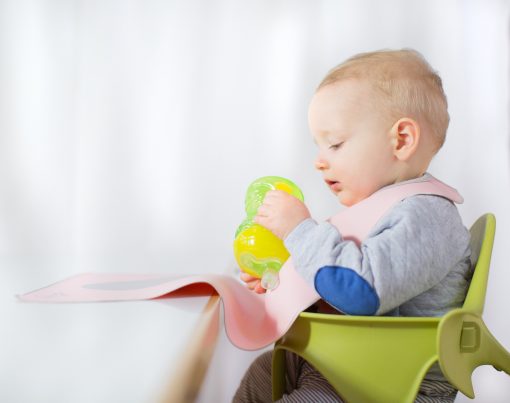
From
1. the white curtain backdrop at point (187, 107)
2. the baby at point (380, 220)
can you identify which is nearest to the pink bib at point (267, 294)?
the baby at point (380, 220)

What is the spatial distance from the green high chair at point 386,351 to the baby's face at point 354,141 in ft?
0.78

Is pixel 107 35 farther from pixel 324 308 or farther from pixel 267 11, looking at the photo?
pixel 324 308

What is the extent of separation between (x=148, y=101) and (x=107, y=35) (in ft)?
0.78

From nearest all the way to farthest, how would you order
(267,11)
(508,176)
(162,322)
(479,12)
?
(162,322) < (508,176) < (479,12) < (267,11)

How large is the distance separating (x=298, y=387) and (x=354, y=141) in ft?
1.19

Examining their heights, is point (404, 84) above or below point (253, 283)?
above

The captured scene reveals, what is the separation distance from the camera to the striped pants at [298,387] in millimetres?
893

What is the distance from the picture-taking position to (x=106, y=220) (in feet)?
6.30

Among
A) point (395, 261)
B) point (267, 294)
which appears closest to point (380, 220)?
point (395, 261)

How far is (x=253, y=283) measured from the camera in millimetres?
1080

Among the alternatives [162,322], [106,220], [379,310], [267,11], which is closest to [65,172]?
[106,220]

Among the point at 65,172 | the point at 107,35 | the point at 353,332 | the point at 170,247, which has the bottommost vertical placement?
the point at 170,247

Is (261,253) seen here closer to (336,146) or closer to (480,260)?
(336,146)

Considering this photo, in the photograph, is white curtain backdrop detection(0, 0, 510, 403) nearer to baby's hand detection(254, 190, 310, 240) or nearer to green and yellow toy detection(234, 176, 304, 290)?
green and yellow toy detection(234, 176, 304, 290)
